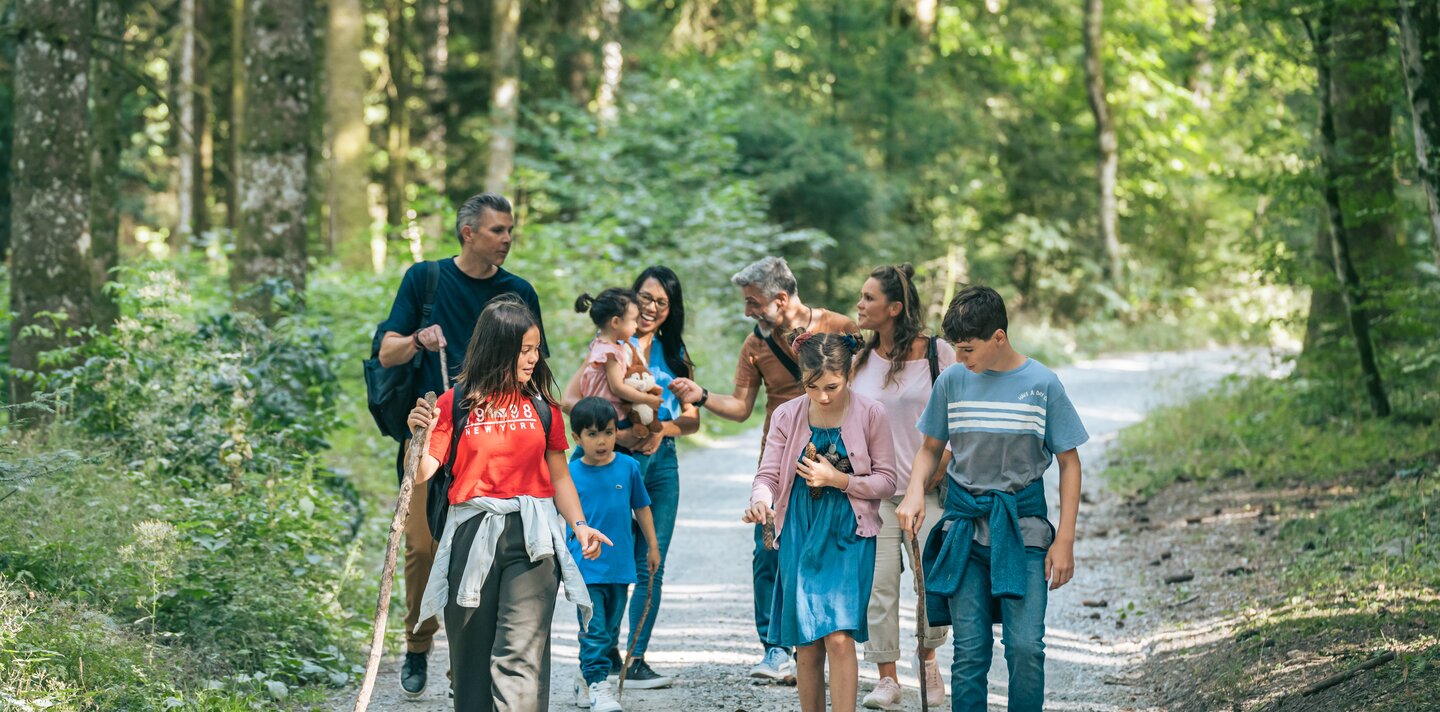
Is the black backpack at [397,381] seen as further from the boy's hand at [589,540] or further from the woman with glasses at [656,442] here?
the boy's hand at [589,540]

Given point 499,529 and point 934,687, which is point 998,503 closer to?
point 934,687

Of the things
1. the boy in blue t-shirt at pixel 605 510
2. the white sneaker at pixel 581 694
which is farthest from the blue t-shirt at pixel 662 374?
the white sneaker at pixel 581 694

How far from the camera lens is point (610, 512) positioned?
20.6 feet

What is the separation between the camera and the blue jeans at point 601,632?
605cm

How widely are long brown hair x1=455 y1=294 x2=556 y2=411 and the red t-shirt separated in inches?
1.9

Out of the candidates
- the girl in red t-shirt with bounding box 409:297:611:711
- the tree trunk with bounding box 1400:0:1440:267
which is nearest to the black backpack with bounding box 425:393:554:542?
the girl in red t-shirt with bounding box 409:297:611:711

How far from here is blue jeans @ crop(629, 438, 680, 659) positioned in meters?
6.69

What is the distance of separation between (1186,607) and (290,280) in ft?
23.4

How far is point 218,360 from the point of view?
830cm

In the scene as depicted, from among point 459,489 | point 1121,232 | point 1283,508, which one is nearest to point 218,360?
point 459,489

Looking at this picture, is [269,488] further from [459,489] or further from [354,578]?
[459,489]

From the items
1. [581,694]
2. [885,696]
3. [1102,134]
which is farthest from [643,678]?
[1102,134]

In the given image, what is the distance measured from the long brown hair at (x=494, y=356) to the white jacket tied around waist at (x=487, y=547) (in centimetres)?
39

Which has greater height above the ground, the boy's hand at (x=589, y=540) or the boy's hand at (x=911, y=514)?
the boy's hand at (x=911, y=514)
